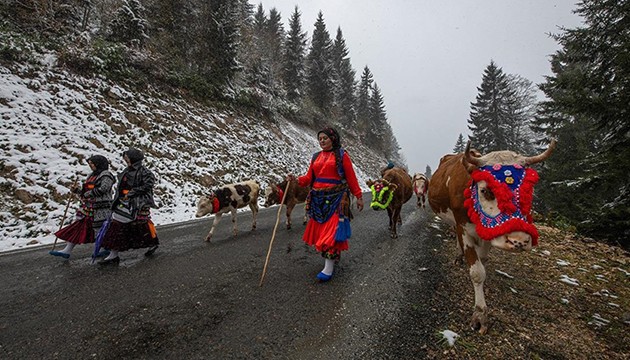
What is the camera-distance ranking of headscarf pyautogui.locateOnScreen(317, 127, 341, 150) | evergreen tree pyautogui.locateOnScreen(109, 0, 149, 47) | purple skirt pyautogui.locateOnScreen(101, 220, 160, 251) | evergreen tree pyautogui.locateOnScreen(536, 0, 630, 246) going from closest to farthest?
headscarf pyautogui.locateOnScreen(317, 127, 341, 150), purple skirt pyautogui.locateOnScreen(101, 220, 160, 251), evergreen tree pyautogui.locateOnScreen(536, 0, 630, 246), evergreen tree pyautogui.locateOnScreen(109, 0, 149, 47)

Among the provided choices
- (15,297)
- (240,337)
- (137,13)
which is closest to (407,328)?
(240,337)

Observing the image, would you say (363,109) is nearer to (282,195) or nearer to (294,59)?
(294,59)

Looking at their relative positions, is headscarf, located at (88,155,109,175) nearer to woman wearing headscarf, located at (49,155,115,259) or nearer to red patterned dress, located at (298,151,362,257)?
woman wearing headscarf, located at (49,155,115,259)

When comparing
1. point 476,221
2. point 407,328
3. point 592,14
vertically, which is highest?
point 592,14

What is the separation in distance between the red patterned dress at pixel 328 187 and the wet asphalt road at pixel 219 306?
0.49 metres

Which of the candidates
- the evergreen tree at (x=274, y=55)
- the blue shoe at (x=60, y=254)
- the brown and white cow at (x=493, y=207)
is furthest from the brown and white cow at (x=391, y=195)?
the evergreen tree at (x=274, y=55)

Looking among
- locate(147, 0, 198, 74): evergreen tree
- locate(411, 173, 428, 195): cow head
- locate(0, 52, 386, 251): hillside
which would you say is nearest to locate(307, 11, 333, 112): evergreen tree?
locate(147, 0, 198, 74): evergreen tree

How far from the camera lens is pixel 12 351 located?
2.27 m

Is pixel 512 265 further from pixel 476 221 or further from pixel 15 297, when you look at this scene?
pixel 15 297

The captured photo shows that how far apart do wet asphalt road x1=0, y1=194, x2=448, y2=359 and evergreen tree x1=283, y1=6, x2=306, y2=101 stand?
92.0 ft

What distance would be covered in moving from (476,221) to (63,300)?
4.79m

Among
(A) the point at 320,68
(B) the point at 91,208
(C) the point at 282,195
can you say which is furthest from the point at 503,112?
(B) the point at 91,208

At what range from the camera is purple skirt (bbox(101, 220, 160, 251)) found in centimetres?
444

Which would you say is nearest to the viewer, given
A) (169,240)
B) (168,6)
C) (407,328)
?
(407,328)
